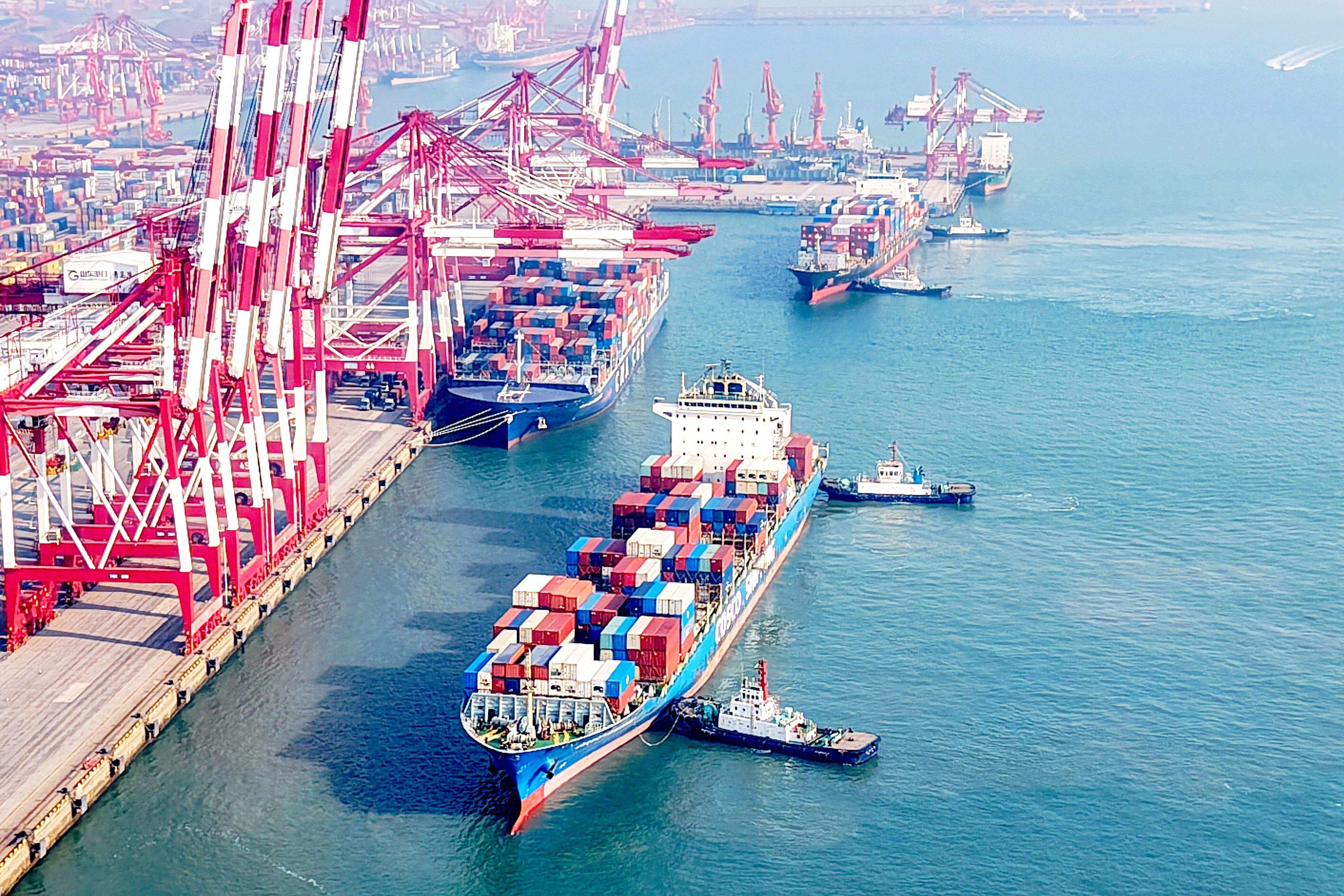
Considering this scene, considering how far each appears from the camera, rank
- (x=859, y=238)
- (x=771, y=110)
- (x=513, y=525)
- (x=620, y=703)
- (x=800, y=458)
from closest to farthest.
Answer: (x=620, y=703)
(x=513, y=525)
(x=800, y=458)
(x=859, y=238)
(x=771, y=110)

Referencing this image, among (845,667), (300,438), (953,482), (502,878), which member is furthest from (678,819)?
(953,482)

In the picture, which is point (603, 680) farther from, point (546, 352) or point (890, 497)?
point (546, 352)

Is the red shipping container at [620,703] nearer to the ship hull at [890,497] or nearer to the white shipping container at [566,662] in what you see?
the white shipping container at [566,662]

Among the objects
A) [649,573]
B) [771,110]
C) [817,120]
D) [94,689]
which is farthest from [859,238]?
[94,689]

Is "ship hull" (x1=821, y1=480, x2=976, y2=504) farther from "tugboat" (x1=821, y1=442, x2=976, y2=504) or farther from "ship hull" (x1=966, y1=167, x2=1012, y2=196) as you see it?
"ship hull" (x1=966, y1=167, x2=1012, y2=196)

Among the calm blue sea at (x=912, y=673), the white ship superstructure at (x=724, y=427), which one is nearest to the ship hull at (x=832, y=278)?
the calm blue sea at (x=912, y=673)

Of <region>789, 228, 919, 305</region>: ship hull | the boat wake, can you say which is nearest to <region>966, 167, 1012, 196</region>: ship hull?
<region>789, 228, 919, 305</region>: ship hull
